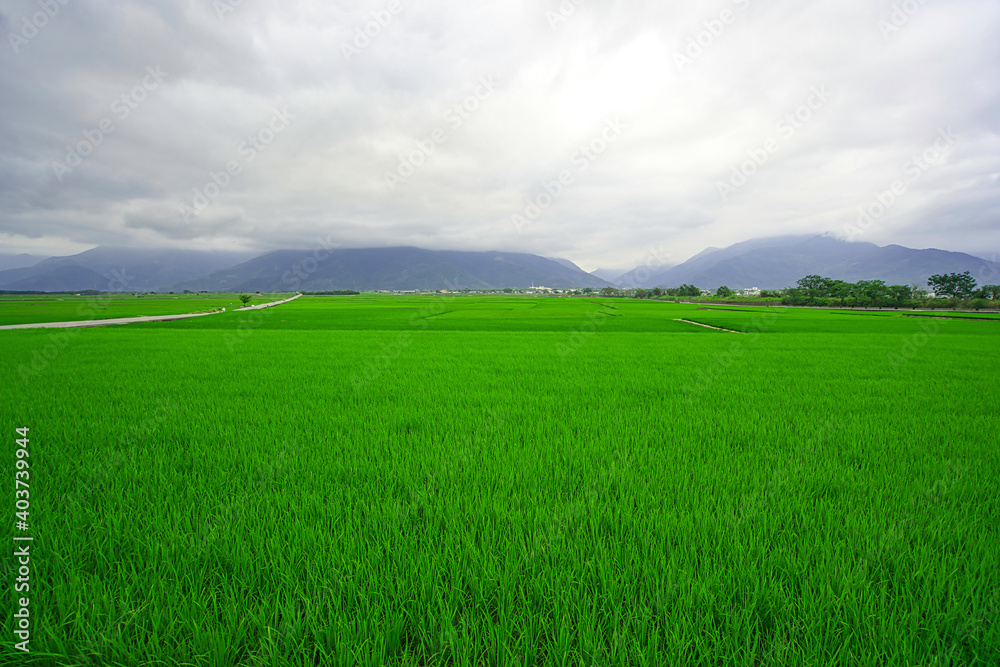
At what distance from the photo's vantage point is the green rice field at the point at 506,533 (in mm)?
2135

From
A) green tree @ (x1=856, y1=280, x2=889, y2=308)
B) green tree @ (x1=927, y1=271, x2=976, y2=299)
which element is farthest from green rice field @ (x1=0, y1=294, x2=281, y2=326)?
green tree @ (x1=927, y1=271, x2=976, y2=299)

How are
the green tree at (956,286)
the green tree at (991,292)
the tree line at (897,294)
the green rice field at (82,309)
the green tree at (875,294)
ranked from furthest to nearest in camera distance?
the green tree at (956,286), the green tree at (875,294), the tree line at (897,294), the green tree at (991,292), the green rice field at (82,309)

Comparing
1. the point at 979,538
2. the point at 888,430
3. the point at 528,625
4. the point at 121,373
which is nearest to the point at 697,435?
the point at 979,538

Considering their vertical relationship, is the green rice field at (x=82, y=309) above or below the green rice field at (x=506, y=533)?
above

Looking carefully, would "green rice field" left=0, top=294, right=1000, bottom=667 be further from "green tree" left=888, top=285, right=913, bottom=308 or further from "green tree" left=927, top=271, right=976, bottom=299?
"green tree" left=927, top=271, right=976, bottom=299

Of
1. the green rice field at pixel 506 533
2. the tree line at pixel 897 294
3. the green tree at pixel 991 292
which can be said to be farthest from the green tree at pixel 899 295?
the green rice field at pixel 506 533

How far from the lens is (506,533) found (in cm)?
315

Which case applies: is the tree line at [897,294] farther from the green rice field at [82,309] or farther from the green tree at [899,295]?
the green rice field at [82,309]

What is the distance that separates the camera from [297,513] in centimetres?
340

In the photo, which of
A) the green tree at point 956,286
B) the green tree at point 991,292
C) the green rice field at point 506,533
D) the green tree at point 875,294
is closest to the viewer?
the green rice field at point 506,533

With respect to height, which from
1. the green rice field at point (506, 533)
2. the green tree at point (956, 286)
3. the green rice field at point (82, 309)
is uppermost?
the green tree at point (956, 286)

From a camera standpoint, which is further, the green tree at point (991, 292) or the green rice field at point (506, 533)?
the green tree at point (991, 292)

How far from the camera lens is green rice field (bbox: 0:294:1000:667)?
7.00ft

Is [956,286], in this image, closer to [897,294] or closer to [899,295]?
[897,294]
